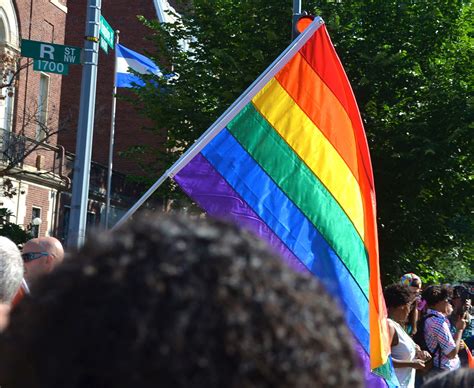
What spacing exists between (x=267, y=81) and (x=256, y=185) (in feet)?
2.50

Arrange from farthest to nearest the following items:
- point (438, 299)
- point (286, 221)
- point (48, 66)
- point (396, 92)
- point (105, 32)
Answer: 1. point (396, 92)
2. point (105, 32)
3. point (48, 66)
4. point (438, 299)
5. point (286, 221)

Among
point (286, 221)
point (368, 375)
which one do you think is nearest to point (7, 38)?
point (286, 221)

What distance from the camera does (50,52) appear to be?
860 cm

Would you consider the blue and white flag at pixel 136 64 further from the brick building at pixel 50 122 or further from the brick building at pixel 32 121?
the brick building at pixel 32 121

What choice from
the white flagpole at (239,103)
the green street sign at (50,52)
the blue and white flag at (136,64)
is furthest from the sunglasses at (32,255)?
the blue and white flag at (136,64)

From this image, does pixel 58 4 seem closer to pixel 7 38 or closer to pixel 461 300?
pixel 7 38

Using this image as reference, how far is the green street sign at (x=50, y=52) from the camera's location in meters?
8.53

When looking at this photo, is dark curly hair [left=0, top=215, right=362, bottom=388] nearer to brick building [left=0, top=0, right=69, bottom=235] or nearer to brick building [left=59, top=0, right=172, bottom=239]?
brick building [left=0, top=0, right=69, bottom=235]

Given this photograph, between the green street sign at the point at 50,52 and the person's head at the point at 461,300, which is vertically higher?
the green street sign at the point at 50,52

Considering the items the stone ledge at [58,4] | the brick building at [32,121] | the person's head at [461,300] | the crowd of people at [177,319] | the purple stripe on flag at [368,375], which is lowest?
the purple stripe on flag at [368,375]

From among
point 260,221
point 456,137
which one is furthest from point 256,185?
point 456,137

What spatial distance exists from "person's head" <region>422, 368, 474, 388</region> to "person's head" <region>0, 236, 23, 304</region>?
5.65 ft

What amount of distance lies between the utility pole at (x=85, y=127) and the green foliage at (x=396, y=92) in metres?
7.85

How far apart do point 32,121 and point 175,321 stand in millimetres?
26172
